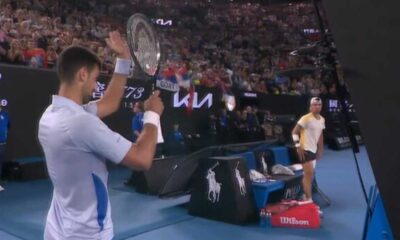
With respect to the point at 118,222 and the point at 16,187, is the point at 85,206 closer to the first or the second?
the point at 118,222

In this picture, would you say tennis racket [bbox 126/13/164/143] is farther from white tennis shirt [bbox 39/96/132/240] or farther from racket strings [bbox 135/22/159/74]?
white tennis shirt [bbox 39/96/132/240]

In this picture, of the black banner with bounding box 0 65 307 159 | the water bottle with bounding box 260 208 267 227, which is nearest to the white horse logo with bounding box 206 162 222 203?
the water bottle with bounding box 260 208 267 227

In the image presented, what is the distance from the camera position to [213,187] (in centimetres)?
584

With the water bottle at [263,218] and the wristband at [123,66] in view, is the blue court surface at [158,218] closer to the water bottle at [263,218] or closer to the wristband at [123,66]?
the water bottle at [263,218]

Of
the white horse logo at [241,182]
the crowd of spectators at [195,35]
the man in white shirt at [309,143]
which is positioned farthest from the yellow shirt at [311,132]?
the white horse logo at [241,182]

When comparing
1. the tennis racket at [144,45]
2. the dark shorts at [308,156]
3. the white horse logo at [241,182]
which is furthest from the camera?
the dark shorts at [308,156]

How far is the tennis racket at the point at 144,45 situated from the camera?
2.19 m

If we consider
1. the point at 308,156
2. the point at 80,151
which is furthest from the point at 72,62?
the point at 308,156

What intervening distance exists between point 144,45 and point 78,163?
765 mm

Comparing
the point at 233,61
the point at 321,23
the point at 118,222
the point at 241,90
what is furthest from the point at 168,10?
the point at 321,23

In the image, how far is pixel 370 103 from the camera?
1.52m

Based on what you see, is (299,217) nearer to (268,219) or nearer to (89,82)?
(268,219)

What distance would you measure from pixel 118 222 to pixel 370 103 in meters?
4.75

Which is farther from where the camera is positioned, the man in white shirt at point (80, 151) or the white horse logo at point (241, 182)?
the white horse logo at point (241, 182)
